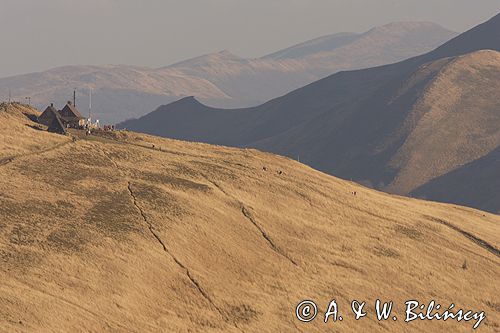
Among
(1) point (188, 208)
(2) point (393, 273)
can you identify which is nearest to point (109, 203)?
(1) point (188, 208)

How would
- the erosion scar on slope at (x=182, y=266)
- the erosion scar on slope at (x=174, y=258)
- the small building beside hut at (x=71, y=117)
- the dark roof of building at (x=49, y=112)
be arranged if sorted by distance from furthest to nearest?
the small building beside hut at (x=71, y=117) < the dark roof of building at (x=49, y=112) < the erosion scar on slope at (x=174, y=258) < the erosion scar on slope at (x=182, y=266)

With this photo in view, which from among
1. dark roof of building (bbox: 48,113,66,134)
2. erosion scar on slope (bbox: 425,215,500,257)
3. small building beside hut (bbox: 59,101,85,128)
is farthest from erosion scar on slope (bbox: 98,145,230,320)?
erosion scar on slope (bbox: 425,215,500,257)

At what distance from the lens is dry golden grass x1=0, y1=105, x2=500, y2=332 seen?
172ft

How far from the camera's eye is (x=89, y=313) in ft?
162

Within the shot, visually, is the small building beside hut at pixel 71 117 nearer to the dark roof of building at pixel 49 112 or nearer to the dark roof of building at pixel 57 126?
the dark roof of building at pixel 49 112

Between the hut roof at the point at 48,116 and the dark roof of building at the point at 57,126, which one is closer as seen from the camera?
the dark roof of building at the point at 57,126

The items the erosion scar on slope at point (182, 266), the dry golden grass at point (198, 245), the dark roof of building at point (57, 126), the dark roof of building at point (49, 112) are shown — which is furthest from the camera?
the dark roof of building at point (49, 112)

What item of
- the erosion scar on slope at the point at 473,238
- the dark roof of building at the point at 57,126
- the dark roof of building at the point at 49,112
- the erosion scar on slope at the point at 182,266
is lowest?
the erosion scar on slope at the point at 473,238

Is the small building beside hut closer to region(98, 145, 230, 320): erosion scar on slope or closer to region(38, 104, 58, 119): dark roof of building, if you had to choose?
region(38, 104, 58, 119): dark roof of building

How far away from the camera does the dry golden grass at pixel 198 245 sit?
172ft

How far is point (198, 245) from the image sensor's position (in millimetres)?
64812

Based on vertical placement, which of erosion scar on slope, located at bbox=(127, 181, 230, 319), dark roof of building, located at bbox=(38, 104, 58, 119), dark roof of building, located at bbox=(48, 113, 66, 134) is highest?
dark roof of building, located at bbox=(38, 104, 58, 119)

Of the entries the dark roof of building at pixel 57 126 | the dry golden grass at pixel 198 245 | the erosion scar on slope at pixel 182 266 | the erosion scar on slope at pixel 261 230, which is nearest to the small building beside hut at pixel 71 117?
the dry golden grass at pixel 198 245

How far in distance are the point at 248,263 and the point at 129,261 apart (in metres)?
12.0
